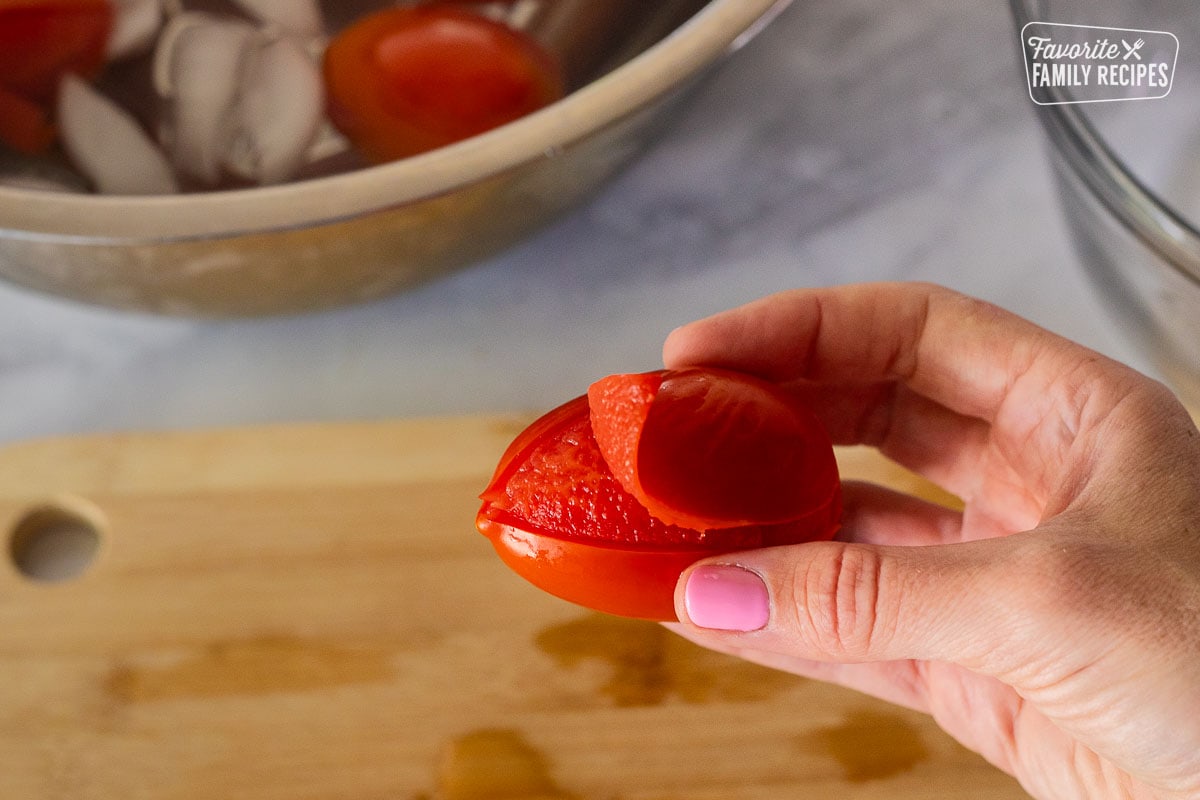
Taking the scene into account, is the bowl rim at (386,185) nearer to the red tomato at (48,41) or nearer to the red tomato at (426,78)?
the red tomato at (426,78)

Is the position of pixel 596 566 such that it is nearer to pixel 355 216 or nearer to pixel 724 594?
pixel 724 594

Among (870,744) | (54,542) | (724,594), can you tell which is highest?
(54,542)

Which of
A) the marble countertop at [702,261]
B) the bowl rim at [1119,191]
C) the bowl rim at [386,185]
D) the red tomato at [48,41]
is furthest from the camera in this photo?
the marble countertop at [702,261]

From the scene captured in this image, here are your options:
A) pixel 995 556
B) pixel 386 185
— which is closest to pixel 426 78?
pixel 386 185

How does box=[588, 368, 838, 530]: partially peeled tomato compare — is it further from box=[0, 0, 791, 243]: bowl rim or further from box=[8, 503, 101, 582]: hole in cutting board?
box=[8, 503, 101, 582]: hole in cutting board

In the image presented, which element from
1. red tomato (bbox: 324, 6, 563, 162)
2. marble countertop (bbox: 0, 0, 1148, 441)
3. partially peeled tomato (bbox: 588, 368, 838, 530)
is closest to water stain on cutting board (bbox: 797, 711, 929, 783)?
partially peeled tomato (bbox: 588, 368, 838, 530)

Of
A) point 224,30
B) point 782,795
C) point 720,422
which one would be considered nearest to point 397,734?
point 782,795

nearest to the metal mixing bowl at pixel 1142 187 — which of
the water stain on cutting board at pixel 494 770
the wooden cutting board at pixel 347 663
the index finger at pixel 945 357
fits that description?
the index finger at pixel 945 357
